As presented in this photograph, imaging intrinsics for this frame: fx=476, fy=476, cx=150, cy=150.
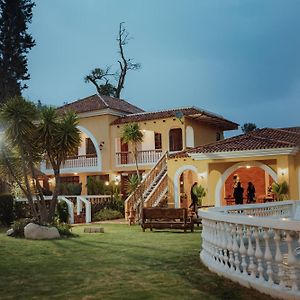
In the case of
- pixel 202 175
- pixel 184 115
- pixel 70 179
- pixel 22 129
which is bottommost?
pixel 202 175

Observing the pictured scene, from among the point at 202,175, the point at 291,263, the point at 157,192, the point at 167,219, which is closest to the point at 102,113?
the point at 157,192

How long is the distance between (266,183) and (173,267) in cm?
1914

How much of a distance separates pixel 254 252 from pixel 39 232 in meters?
9.47

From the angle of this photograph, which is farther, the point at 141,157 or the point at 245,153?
the point at 141,157

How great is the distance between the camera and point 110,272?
27.6 feet

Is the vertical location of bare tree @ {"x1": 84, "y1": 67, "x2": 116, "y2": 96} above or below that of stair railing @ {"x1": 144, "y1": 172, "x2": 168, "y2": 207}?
above

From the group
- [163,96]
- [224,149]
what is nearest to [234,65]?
[163,96]

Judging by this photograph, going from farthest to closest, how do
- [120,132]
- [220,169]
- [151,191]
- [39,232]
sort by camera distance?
[120,132] → [151,191] → [220,169] → [39,232]

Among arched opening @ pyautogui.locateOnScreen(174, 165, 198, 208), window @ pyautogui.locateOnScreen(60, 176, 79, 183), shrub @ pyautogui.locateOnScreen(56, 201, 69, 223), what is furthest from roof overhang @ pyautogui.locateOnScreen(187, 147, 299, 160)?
window @ pyautogui.locateOnScreen(60, 176, 79, 183)

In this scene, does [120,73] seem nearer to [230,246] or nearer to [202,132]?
[202,132]

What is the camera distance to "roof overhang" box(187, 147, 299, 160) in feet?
64.0

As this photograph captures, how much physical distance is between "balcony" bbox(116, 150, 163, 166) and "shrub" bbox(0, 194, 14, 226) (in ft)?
33.8

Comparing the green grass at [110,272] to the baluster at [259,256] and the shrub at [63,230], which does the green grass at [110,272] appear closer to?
the baluster at [259,256]

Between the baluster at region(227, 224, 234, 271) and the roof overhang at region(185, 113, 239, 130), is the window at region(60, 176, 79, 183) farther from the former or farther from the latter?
the baluster at region(227, 224, 234, 271)
